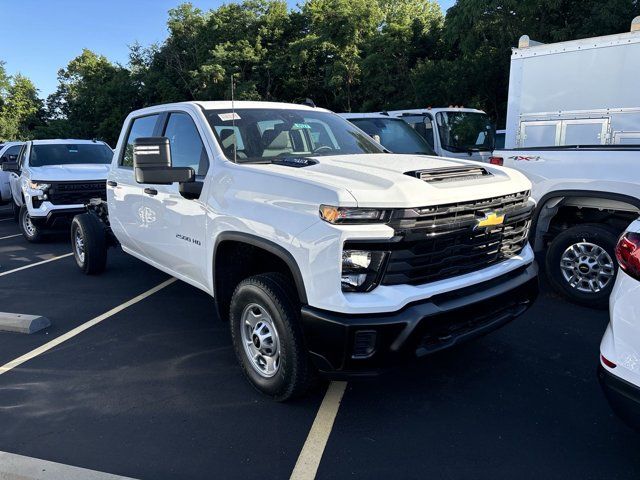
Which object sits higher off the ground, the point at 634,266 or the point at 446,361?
the point at 634,266

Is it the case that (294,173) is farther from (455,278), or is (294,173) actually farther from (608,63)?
(608,63)

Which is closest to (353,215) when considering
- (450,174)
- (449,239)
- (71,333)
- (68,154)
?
(449,239)

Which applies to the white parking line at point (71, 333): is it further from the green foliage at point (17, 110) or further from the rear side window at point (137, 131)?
the green foliage at point (17, 110)

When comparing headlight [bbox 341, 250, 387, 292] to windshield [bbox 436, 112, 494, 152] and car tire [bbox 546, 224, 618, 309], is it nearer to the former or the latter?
car tire [bbox 546, 224, 618, 309]

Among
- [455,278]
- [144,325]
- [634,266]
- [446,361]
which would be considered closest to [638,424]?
[634,266]

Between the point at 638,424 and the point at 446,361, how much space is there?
173cm

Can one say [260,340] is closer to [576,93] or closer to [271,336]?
[271,336]

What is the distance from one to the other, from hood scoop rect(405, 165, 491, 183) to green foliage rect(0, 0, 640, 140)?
8813 millimetres

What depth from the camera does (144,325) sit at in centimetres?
486

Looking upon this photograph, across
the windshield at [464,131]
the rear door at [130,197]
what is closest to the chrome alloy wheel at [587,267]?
the rear door at [130,197]

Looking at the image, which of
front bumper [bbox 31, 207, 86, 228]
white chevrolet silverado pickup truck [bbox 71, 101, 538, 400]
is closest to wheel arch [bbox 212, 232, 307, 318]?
white chevrolet silverado pickup truck [bbox 71, 101, 538, 400]

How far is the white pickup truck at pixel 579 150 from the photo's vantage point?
4.74m

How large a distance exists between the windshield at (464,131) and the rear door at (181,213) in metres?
5.72

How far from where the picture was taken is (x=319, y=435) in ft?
9.92
